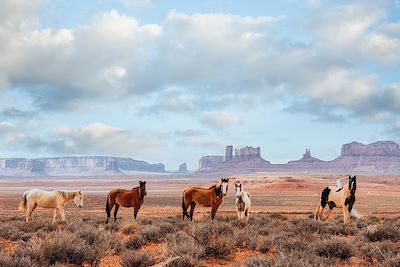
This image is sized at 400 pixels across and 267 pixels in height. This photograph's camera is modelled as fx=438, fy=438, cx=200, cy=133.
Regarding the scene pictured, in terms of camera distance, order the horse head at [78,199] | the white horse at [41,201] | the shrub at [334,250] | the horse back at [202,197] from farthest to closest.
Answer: the horse head at [78,199] → the white horse at [41,201] → the horse back at [202,197] → the shrub at [334,250]

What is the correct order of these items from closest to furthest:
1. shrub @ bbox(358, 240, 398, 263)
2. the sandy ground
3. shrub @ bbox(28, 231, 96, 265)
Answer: shrub @ bbox(28, 231, 96, 265), shrub @ bbox(358, 240, 398, 263), the sandy ground

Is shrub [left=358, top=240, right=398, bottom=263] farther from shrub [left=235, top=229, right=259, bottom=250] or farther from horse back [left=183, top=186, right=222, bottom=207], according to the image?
horse back [left=183, top=186, right=222, bottom=207]

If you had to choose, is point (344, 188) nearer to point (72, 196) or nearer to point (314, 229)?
point (314, 229)

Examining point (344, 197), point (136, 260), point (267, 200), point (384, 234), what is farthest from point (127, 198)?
point (267, 200)

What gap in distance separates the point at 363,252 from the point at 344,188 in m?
7.19

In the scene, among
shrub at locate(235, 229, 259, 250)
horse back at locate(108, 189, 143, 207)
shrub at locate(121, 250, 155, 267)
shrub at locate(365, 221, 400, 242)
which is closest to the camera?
shrub at locate(121, 250, 155, 267)

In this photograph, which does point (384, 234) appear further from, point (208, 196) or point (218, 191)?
point (208, 196)

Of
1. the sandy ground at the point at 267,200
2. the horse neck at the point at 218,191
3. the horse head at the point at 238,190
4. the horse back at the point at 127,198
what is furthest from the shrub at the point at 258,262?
the sandy ground at the point at 267,200

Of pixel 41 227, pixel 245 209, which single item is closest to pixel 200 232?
pixel 41 227

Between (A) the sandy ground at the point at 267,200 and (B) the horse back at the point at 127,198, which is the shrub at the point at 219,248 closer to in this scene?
(B) the horse back at the point at 127,198

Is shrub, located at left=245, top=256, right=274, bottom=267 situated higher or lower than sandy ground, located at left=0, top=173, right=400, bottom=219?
higher

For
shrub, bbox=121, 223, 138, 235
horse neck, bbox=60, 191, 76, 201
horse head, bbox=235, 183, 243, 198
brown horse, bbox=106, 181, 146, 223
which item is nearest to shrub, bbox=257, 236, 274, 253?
shrub, bbox=121, 223, 138, 235

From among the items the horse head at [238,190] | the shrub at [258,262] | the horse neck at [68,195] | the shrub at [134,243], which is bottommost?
the shrub at [134,243]

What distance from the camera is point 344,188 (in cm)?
1656
